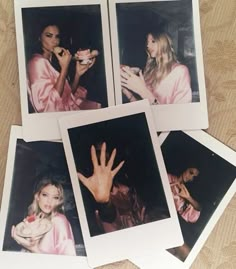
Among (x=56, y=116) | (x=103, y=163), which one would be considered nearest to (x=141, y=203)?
(x=103, y=163)

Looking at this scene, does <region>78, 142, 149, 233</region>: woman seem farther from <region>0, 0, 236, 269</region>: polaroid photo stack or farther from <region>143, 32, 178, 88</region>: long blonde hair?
<region>143, 32, 178, 88</region>: long blonde hair

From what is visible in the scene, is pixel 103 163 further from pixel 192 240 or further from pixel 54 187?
pixel 192 240

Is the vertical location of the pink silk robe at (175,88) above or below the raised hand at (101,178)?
above

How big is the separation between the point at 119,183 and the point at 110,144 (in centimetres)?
7

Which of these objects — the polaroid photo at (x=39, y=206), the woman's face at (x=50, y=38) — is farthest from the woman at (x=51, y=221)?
the woman's face at (x=50, y=38)

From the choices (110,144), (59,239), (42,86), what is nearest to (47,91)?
(42,86)

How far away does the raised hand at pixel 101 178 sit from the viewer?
Result: 773 mm

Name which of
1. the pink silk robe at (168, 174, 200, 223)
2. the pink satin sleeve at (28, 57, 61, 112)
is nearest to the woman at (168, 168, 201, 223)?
the pink silk robe at (168, 174, 200, 223)

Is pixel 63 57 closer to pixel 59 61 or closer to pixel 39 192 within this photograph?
pixel 59 61

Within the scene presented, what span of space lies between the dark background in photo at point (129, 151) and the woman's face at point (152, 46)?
0.10m

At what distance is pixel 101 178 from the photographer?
0.78 meters

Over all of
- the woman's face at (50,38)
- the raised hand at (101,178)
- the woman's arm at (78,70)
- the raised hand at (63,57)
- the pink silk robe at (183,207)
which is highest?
the woman's face at (50,38)

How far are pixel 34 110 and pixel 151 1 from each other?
268 millimetres

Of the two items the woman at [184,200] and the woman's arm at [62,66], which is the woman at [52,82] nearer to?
the woman's arm at [62,66]
